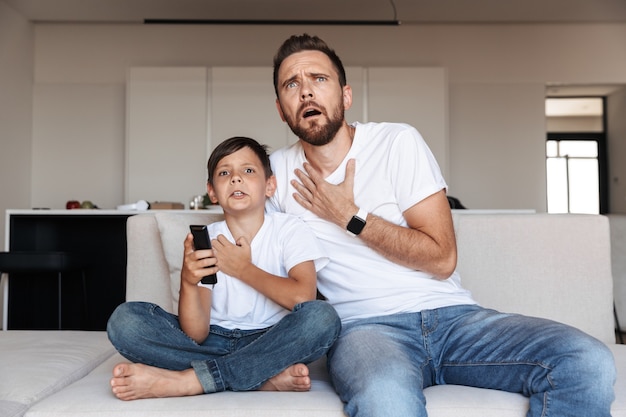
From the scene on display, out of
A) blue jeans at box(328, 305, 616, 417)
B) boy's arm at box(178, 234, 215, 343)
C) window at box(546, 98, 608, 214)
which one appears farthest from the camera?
window at box(546, 98, 608, 214)

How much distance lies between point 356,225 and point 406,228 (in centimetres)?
13

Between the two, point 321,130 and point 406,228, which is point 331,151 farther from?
point 406,228

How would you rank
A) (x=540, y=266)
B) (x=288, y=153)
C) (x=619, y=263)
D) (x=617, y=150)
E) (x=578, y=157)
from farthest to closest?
(x=578, y=157) → (x=617, y=150) → (x=619, y=263) → (x=540, y=266) → (x=288, y=153)

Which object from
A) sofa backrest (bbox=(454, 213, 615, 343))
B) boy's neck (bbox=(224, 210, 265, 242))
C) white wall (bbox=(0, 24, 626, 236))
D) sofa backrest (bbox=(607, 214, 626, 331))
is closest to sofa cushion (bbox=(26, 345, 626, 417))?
boy's neck (bbox=(224, 210, 265, 242))

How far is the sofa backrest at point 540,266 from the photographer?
2.12m

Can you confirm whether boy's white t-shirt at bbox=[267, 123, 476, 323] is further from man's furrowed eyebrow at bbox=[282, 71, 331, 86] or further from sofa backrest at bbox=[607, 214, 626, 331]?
sofa backrest at bbox=[607, 214, 626, 331]

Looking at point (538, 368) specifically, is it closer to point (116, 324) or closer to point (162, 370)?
point (162, 370)

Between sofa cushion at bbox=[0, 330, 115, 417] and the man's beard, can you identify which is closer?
sofa cushion at bbox=[0, 330, 115, 417]

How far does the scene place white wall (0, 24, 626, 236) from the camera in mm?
7297

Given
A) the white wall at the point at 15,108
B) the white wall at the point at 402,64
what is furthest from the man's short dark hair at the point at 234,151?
the white wall at the point at 402,64

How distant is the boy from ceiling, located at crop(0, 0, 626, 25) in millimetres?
5014

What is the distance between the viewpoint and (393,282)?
1.74 metres

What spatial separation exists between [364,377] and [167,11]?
20.5 feet

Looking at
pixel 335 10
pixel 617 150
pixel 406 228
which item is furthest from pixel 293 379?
pixel 617 150
